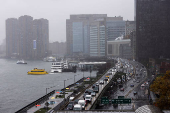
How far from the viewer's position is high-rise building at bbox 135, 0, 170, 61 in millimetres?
84875

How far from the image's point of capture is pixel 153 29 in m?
86.3

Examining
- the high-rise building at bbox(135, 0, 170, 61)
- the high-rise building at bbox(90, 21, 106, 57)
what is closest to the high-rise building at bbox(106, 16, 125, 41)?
the high-rise building at bbox(90, 21, 106, 57)

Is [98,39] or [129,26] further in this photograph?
[98,39]

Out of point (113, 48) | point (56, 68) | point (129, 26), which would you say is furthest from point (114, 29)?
point (56, 68)

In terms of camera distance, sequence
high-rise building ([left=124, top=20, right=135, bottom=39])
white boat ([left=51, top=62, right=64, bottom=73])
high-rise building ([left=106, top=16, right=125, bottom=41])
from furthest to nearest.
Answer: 1. high-rise building ([left=106, top=16, right=125, bottom=41])
2. high-rise building ([left=124, top=20, right=135, bottom=39])
3. white boat ([left=51, top=62, right=64, bottom=73])

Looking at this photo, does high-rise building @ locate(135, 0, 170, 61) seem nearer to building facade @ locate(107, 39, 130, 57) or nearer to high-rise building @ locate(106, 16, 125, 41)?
building facade @ locate(107, 39, 130, 57)

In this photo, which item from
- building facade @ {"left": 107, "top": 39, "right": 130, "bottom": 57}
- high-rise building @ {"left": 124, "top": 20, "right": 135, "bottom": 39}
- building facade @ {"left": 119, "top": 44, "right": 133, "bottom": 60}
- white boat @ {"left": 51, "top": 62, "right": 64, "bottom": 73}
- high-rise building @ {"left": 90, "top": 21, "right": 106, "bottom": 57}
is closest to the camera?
white boat @ {"left": 51, "top": 62, "right": 64, "bottom": 73}

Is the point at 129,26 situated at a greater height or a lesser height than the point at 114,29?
lesser

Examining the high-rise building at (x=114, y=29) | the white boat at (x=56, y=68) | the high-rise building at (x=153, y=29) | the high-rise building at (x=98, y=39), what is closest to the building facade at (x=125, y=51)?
the high-rise building at (x=98, y=39)

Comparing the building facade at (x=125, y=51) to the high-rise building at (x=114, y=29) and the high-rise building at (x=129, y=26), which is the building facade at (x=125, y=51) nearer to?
the high-rise building at (x=129, y=26)

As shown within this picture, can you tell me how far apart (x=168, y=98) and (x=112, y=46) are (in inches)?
5192

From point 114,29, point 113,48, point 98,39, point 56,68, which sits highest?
point 114,29

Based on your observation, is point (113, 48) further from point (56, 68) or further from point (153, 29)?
point (56, 68)

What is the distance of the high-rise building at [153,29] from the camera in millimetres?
84875
